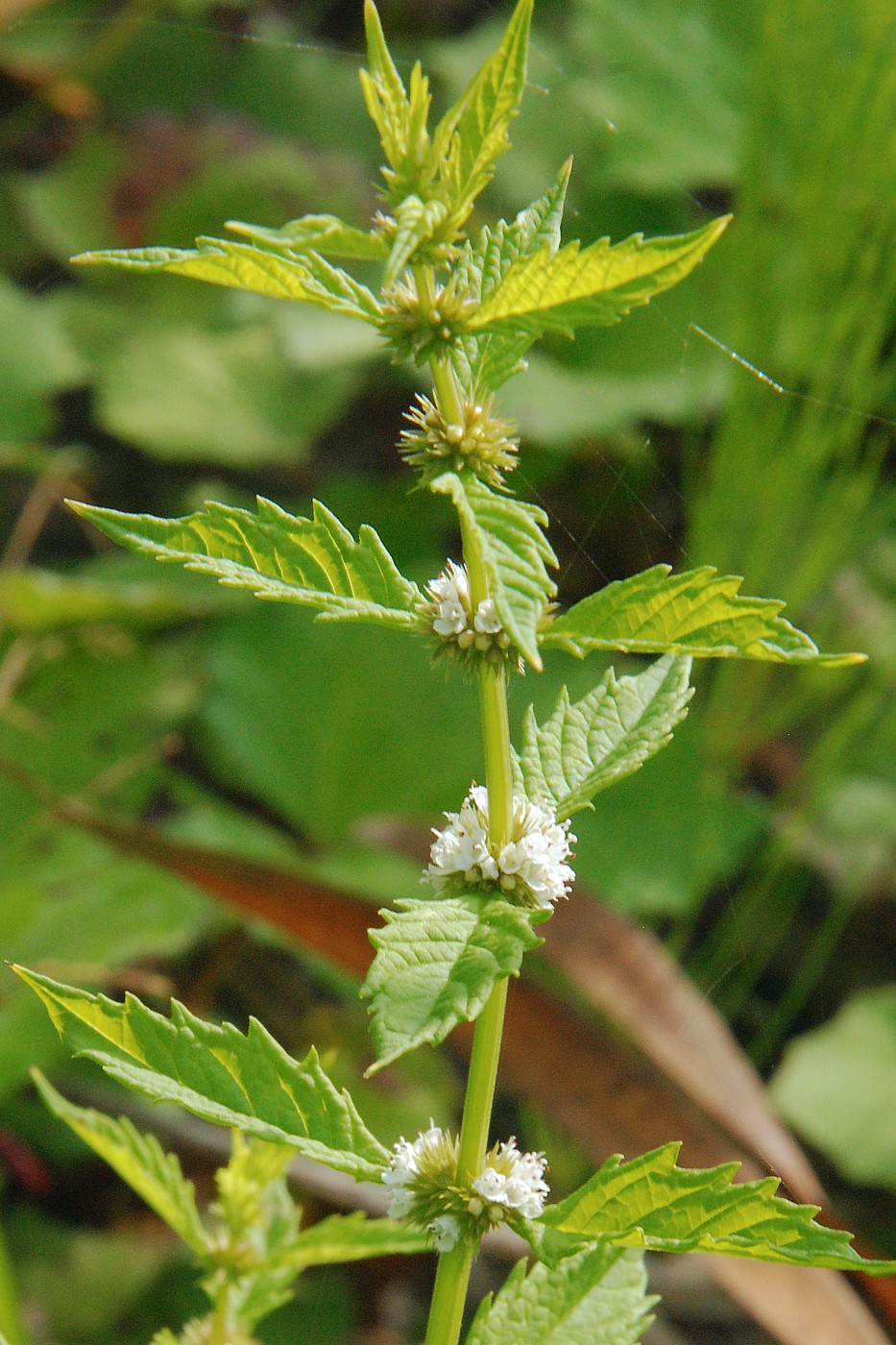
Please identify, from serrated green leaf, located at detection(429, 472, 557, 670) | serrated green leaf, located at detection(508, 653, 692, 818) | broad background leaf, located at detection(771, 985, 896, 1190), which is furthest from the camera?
broad background leaf, located at detection(771, 985, 896, 1190)

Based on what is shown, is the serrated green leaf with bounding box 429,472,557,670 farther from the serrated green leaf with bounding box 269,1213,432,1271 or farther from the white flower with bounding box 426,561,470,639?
the serrated green leaf with bounding box 269,1213,432,1271

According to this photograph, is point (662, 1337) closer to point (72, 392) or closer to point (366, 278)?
point (366, 278)

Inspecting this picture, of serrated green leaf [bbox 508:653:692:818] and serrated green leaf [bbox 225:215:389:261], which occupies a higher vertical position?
serrated green leaf [bbox 225:215:389:261]

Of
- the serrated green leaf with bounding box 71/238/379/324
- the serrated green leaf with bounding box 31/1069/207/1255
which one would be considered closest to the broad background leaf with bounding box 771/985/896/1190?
the serrated green leaf with bounding box 31/1069/207/1255

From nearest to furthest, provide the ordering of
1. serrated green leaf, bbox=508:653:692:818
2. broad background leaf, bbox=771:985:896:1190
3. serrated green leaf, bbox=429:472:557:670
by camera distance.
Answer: serrated green leaf, bbox=429:472:557:670
serrated green leaf, bbox=508:653:692:818
broad background leaf, bbox=771:985:896:1190

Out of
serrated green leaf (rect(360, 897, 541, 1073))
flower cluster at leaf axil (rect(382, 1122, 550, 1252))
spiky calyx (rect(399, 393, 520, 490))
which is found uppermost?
spiky calyx (rect(399, 393, 520, 490))

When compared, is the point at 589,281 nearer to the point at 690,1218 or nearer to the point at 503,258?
the point at 503,258

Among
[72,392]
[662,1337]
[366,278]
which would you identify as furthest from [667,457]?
[662,1337]

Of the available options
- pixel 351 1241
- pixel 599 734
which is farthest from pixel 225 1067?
pixel 599 734
